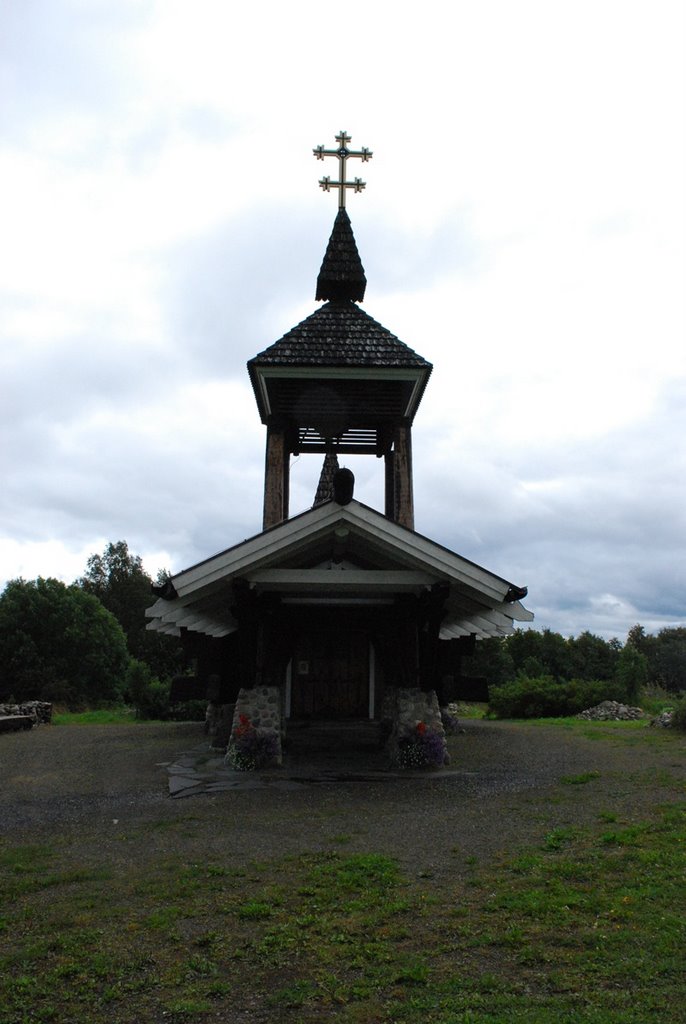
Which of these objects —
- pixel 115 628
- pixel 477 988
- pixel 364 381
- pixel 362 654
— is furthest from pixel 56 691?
pixel 477 988

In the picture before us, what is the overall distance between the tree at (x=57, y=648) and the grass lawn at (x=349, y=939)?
92.0 ft

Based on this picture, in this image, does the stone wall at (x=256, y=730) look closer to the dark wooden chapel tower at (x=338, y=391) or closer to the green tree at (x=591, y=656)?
the dark wooden chapel tower at (x=338, y=391)

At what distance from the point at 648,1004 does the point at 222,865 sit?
10.8 ft

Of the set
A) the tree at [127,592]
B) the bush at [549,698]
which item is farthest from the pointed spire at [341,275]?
the tree at [127,592]

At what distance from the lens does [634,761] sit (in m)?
10.6

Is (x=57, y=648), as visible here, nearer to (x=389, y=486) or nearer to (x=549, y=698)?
(x=549, y=698)

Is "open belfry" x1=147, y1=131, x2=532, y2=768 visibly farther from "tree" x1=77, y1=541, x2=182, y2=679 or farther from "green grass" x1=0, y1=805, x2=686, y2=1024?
"tree" x1=77, y1=541, x2=182, y2=679

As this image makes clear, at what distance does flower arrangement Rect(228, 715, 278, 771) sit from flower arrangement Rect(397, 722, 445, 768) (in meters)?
1.68

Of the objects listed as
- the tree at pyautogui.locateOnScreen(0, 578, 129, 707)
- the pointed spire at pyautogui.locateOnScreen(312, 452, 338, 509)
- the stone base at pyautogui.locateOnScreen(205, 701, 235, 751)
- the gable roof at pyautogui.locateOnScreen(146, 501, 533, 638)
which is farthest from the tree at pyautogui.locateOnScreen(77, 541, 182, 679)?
the gable roof at pyautogui.locateOnScreen(146, 501, 533, 638)

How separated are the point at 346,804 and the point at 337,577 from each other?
2.62 m

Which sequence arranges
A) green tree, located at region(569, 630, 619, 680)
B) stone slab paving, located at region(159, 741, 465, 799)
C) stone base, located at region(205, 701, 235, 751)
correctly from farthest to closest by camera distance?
1. green tree, located at region(569, 630, 619, 680)
2. stone base, located at region(205, 701, 235, 751)
3. stone slab paving, located at region(159, 741, 465, 799)

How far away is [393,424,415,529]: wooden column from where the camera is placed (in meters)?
12.7

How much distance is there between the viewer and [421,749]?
394 inches

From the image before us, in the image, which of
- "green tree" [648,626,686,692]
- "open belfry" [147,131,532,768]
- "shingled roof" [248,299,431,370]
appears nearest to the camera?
"open belfry" [147,131,532,768]
